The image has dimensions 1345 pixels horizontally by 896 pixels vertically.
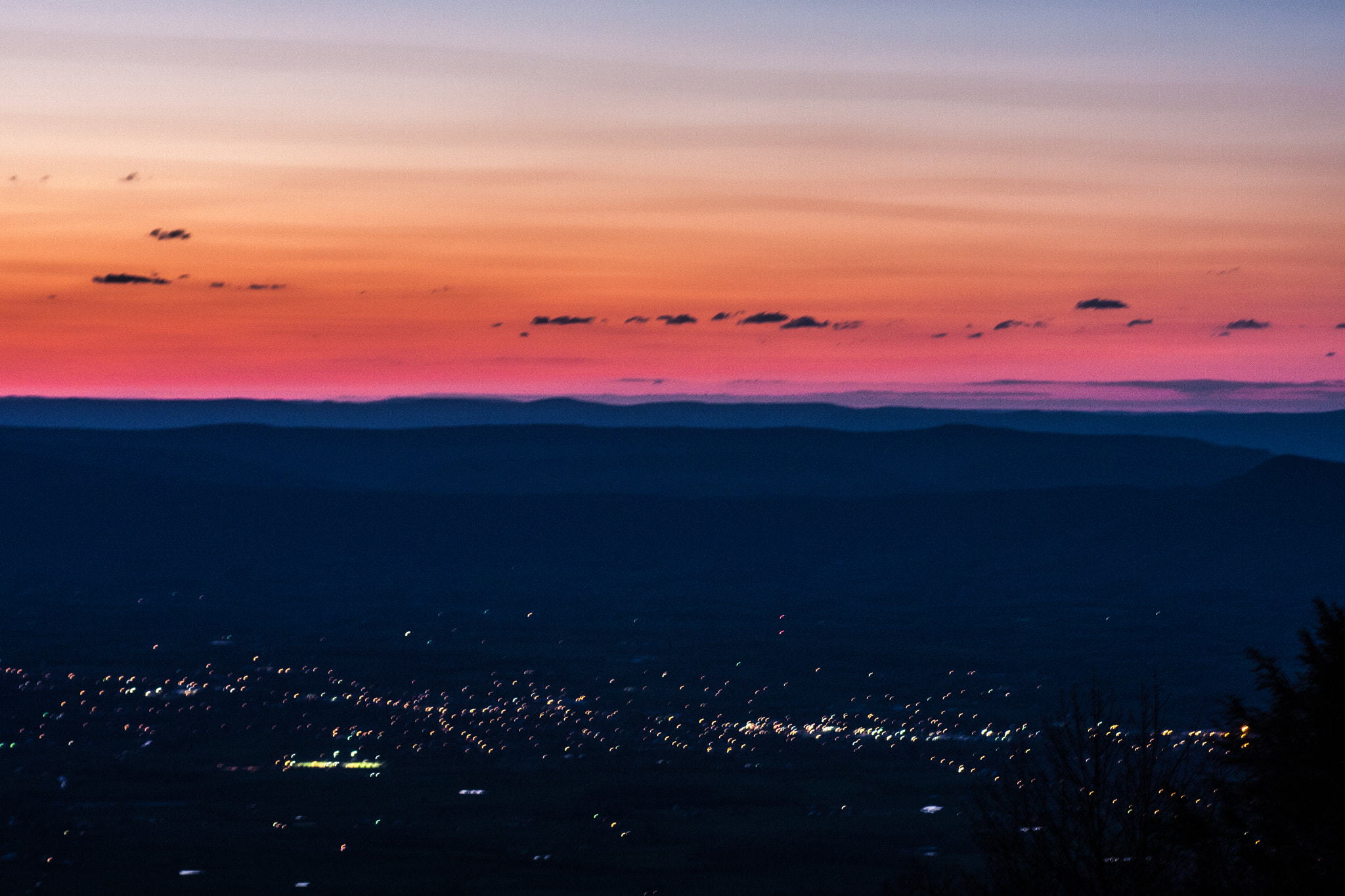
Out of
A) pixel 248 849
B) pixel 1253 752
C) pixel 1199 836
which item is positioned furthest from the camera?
pixel 248 849

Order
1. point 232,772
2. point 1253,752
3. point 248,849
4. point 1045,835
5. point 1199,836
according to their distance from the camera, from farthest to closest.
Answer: point 232,772 → point 248,849 → point 1045,835 → point 1253,752 → point 1199,836

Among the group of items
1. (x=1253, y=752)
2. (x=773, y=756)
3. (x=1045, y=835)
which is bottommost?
(x=773, y=756)

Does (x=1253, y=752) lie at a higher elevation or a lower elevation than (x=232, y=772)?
higher

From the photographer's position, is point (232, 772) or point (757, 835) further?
point (232, 772)

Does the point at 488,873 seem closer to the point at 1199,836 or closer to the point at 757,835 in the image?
the point at 757,835

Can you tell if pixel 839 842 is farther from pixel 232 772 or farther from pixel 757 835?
pixel 232 772

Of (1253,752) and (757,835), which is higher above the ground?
(1253,752)

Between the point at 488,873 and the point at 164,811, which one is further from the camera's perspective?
the point at 164,811

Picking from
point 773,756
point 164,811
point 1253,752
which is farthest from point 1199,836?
point 773,756

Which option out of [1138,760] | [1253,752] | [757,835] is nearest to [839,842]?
[757,835]
